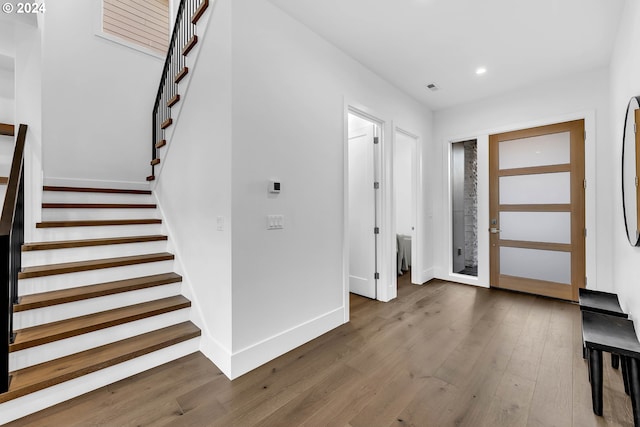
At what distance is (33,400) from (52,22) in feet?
14.4

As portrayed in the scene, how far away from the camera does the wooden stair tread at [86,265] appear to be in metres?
2.20

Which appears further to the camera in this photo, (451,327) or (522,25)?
(451,327)

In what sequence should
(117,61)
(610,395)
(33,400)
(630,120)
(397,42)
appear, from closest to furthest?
(33,400), (610,395), (630,120), (397,42), (117,61)

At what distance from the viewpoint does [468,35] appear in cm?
275

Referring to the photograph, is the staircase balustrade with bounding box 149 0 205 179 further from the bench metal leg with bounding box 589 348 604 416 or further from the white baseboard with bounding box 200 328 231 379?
the bench metal leg with bounding box 589 348 604 416

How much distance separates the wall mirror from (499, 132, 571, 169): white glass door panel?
1.50 metres

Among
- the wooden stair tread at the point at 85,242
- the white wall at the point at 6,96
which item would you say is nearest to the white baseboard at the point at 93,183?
the white wall at the point at 6,96

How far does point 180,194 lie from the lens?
2871 mm

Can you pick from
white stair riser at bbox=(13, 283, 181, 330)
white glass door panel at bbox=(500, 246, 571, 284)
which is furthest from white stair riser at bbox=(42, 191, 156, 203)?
white glass door panel at bbox=(500, 246, 571, 284)

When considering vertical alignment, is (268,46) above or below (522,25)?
below

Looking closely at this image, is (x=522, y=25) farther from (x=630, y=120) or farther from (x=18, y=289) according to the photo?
(x=18, y=289)

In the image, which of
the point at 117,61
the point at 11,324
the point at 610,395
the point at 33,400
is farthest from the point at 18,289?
the point at 610,395

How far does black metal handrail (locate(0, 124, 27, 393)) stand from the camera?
5.28 ft

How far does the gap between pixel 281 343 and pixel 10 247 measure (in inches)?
77.9
